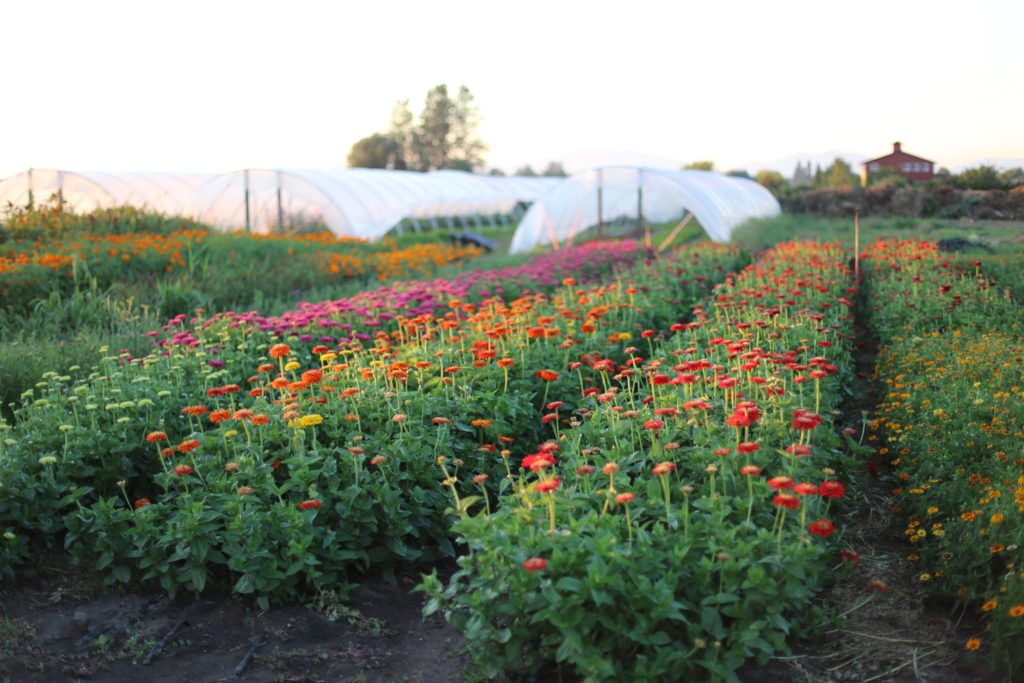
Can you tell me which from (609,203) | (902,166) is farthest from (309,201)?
(902,166)

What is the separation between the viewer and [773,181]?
37594mm

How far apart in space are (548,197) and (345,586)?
16392 millimetres

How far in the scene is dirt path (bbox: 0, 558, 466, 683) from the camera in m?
3.40

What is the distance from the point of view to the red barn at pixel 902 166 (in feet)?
39.1

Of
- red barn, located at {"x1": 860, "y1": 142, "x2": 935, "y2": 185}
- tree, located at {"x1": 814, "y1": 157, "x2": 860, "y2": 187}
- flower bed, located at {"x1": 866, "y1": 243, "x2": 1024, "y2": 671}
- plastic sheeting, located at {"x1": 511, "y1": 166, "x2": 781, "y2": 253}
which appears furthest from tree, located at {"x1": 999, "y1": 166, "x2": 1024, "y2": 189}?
tree, located at {"x1": 814, "y1": 157, "x2": 860, "y2": 187}

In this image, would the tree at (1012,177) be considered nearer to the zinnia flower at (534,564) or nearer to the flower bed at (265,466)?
the flower bed at (265,466)

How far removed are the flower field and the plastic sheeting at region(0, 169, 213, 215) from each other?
15.9 metres

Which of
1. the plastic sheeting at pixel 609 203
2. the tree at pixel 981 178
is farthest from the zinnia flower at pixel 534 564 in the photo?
the plastic sheeting at pixel 609 203

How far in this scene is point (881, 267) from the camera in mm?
9469

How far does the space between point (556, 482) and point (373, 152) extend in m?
56.6

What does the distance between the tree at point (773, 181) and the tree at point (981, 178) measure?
919 inches

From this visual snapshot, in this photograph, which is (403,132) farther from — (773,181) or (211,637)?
(211,637)

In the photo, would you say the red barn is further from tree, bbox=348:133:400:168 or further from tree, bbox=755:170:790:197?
tree, bbox=348:133:400:168

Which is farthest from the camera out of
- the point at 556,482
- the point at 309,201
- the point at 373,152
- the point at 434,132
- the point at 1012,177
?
the point at 434,132
